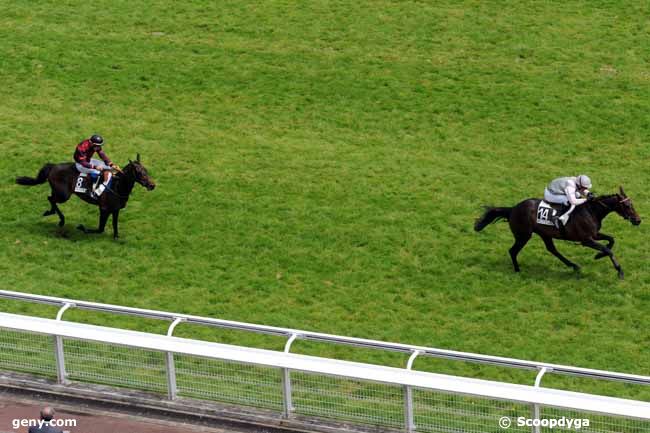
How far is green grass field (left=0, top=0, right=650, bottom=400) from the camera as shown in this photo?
52.7 feet

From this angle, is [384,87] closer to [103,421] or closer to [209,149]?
[209,149]

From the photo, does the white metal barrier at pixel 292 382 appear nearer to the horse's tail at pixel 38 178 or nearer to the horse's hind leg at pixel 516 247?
the horse's hind leg at pixel 516 247

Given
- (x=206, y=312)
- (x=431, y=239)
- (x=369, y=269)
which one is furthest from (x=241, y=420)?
(x=431, y=239)

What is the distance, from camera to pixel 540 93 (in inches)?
904

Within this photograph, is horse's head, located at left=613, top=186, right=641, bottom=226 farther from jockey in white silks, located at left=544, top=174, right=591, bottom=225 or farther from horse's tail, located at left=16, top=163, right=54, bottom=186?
horse's tail, located at left=16, top=163, right=54, bottom=186

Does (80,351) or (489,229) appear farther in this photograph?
(489,229)

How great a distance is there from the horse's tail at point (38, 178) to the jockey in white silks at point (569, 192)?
8029 mm

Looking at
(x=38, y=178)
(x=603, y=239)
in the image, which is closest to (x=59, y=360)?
(x=38, y=178)

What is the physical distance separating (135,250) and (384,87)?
7.88 meters

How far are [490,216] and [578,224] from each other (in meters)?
1.49

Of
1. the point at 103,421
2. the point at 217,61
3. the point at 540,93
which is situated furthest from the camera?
the point at 217,61

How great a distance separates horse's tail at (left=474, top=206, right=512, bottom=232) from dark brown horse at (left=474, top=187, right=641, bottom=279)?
0.05ft

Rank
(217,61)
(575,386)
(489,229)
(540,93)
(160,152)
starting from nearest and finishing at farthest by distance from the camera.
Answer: (575,386) < (489,229) < (160,152) < (540,93) < (217,61)

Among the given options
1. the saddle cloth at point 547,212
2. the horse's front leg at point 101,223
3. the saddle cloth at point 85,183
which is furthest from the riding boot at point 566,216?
the saddle cloth at point 85,183
